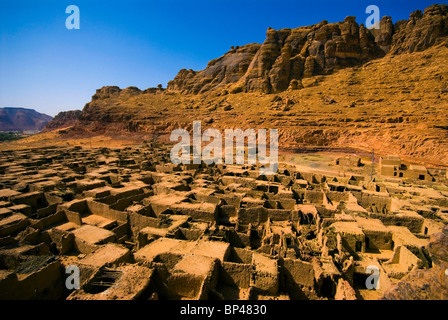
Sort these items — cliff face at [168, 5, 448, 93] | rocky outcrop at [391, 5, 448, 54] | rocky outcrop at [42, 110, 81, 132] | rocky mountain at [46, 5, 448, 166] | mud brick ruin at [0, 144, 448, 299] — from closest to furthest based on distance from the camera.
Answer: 1. mud brick ruin at [0, 144, 448, 299]
2. rocky mountain at [46, 5, 448, 166]
3. rocky outcrop at [391, 5, 448, 54]
4. cliff face at [168, 5, 448, 93]
5. rocky outcrop at [42, 110, 81, 132]

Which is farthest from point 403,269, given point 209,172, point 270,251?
point 209,172

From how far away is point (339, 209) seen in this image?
1531 centimetres

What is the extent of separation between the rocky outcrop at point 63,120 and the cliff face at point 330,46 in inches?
3708

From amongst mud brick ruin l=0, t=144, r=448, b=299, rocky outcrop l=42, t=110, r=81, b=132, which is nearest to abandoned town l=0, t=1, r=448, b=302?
mud brick ruin l=0, t=144, r=448, b=299

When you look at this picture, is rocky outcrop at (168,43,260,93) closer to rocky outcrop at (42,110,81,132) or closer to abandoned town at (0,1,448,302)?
abandoned town at (0,1,448,302)

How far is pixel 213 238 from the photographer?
1180cm

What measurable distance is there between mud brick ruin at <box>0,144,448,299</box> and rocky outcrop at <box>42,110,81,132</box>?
119m

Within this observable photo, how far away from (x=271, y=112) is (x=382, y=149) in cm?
2248

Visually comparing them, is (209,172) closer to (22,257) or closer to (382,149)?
(22,257)

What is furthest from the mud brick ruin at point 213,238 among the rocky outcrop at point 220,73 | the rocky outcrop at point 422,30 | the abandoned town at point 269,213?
the rocky outcrop at point 220,73

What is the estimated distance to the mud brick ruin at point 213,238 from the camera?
849cm

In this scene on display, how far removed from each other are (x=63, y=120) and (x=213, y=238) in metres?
A: 143

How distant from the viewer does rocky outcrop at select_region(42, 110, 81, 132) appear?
122250mm

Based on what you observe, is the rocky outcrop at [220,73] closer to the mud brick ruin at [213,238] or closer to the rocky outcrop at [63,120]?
the rocky outcrop at [63,120]
